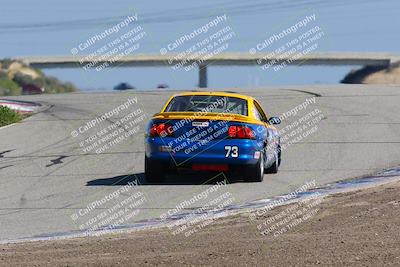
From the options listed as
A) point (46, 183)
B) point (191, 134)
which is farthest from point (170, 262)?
point (46, 183)

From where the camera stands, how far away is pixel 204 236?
9844 mm

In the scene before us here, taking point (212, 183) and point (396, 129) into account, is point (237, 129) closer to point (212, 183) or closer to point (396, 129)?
point (212, 183)

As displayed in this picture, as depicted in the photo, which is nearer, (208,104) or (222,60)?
(208,104)

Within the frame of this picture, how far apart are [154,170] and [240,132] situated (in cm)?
137

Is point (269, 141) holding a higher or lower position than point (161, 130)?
lower

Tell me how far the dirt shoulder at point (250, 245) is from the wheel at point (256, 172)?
367 centimetres

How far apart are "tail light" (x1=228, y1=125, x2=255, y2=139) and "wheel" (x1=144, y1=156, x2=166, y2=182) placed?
1.10 metres

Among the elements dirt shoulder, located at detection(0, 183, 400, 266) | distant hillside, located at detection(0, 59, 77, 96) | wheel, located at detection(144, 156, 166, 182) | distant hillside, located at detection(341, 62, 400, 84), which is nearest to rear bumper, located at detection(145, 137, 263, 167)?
wheel, located at detection(144, 156, 166, 182)

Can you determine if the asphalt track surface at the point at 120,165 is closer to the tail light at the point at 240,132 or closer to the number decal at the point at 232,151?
the number decal at the point at 232,151

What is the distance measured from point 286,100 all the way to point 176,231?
2108cm

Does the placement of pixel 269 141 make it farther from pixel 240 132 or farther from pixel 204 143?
pixel 204 143

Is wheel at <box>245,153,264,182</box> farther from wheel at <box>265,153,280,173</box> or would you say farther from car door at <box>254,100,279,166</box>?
wheel at <box>265,153,280,173</box>

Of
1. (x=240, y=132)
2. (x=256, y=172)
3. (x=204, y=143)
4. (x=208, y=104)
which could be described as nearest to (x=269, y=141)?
(x=256, y=172)

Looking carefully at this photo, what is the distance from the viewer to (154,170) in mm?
14938
